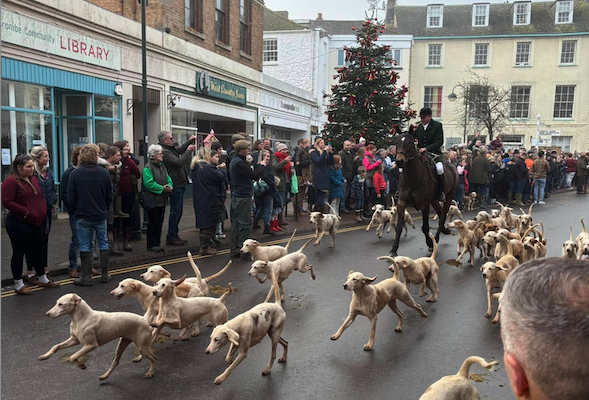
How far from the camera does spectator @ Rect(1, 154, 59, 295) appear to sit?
7.21m

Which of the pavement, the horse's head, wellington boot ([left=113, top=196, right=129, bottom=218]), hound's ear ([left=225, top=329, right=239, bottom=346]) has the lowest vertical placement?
the pavement

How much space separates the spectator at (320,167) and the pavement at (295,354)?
5673 mm

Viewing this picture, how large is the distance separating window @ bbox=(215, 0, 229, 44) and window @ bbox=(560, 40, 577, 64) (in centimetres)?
3510

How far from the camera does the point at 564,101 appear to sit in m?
43.7

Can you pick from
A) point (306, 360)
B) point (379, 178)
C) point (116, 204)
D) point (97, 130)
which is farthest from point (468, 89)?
point (306, 360)

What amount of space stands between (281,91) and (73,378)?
2404 centimetres

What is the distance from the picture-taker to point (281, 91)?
2739 centimetres

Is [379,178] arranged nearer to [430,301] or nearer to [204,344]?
[430,301]

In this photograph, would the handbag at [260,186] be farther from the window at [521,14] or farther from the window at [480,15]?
the window at [521,14]

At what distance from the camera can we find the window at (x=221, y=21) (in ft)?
67.3

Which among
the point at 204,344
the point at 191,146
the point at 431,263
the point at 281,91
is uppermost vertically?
the point at 281,91

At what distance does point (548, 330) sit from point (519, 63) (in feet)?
160

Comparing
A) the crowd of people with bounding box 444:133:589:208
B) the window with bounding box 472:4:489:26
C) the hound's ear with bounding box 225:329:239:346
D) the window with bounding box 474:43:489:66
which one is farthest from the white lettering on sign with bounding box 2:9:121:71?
the window with bounding box 472:4:489:26

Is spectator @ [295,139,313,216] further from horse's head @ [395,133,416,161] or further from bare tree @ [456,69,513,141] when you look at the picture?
bare tree @ [456,69,513,141]
